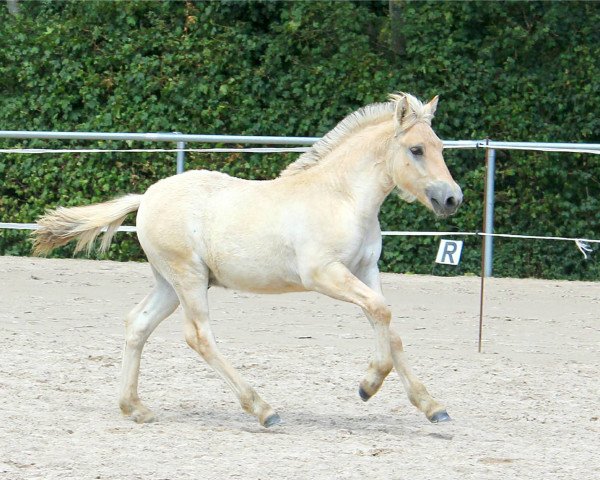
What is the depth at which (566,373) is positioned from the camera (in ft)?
23.7

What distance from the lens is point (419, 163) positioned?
5.79 m

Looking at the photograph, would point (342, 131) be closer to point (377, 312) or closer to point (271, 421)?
point (377, 312)

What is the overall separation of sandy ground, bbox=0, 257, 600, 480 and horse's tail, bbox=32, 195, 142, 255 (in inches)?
31.5

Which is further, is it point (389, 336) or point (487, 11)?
point (487, 11)

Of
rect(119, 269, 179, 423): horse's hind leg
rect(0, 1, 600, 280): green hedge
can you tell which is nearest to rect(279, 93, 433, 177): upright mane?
rect(119, 269, 179, 423): horse's hind leg

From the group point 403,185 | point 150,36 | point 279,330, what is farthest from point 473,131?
point 403,185

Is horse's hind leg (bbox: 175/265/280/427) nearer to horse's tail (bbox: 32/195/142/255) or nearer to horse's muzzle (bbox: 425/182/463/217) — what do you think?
horse's tail (bbox: 32/195/142/255)

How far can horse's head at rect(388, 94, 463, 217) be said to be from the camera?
5.72 metres

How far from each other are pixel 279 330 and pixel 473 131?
4707 mm

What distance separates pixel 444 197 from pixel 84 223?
195 centimetres

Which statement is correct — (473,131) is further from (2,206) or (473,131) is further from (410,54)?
(2,206)

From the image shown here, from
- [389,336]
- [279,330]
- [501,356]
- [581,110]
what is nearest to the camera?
[389,336]

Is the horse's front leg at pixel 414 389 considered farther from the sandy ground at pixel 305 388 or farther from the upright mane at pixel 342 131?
the upright mane at pixel 342 131

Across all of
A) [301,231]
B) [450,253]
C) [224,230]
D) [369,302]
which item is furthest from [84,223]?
[450,253]
